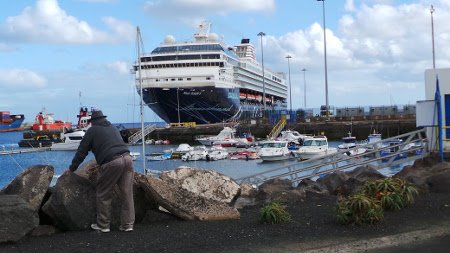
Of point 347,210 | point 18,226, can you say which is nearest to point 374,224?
point 347,210

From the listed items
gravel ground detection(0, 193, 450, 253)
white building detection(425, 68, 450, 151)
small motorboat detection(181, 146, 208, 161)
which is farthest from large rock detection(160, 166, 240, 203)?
small motorboat detection(181, 146, 208, 161)

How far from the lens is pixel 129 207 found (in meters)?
8.48

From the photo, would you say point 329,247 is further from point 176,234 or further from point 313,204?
point 313,204

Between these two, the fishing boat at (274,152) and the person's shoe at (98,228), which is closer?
the person's shoe at (98,228)

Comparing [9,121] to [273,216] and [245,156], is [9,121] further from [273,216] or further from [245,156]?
[273,216]

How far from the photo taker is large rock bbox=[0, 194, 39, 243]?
25.0ft

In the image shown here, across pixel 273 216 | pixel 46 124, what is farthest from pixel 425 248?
pixel 46 124

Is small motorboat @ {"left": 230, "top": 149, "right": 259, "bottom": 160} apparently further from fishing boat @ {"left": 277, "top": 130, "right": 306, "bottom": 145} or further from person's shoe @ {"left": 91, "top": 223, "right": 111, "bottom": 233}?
person's shoe @ {"left": 91, "top": 223, "right": 111, "bottom": 233}

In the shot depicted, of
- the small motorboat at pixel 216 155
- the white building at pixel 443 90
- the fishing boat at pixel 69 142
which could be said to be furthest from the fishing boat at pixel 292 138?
the white building at pixel 443 90

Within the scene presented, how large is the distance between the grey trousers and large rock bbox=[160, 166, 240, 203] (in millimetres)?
2788

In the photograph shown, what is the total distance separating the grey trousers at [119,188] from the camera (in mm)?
8273

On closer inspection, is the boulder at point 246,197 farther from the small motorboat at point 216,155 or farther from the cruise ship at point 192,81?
the cruise ship at point 192,81

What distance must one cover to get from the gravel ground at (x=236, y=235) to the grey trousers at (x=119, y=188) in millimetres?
224

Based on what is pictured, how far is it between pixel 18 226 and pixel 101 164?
1412mm
